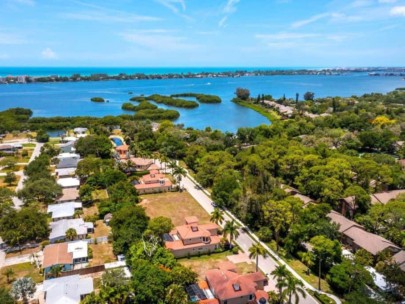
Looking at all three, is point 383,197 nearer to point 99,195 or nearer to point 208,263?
point 208,263

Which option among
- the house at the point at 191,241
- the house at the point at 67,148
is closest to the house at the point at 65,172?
the house at the point at 67,148

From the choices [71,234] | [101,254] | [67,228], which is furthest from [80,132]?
[101,254]

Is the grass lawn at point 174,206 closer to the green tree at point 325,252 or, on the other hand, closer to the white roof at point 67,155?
the green tree at point 325,252

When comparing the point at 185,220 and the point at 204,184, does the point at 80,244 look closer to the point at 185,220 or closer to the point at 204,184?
the point at 185,220

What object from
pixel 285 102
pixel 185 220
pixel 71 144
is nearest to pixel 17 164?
pixel 71 144

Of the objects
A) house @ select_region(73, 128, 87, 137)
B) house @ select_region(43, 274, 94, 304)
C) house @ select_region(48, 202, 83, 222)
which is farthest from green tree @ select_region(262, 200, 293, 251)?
house @ select_region(73, 128, 87, 137)

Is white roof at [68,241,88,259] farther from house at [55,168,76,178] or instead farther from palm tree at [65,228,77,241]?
house at [55,168,76,178]
